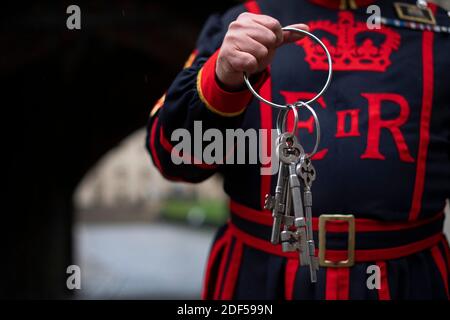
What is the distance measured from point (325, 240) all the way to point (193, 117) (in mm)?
340

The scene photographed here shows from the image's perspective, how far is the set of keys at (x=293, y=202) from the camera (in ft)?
3.29

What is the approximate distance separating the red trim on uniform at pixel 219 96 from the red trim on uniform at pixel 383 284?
0.41 m

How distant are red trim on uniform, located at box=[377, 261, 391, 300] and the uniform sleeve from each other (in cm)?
36

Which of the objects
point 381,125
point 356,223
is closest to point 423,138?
point 381,125

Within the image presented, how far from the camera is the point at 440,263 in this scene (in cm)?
137

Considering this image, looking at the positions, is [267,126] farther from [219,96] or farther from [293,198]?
[293,198]

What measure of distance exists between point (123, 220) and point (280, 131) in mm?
24279

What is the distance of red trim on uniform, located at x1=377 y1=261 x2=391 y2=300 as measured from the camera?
1.29m

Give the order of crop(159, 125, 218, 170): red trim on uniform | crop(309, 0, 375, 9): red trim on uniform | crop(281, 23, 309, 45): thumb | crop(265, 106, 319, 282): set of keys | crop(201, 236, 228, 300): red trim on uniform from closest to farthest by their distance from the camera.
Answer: crop(265, 106, 319, 282): set of keys
crop(281, 23, 309, 45): thumb
crop(159, 125, 218, 170): red trim on uniform
crop(309, 0, 375, 9): red trim on uniform
crop(201, 236, 228, 300): red trim on uniform

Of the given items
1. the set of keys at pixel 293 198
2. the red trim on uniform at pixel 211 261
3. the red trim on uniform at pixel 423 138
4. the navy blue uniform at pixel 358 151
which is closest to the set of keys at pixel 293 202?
the set of keys at pixel 293 198

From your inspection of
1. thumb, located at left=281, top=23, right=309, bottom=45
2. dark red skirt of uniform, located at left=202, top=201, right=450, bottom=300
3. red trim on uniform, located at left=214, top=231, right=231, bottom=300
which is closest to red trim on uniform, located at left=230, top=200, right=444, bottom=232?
dark red skirt of uniform, located at left=202, top=201, right=450, bottom=300

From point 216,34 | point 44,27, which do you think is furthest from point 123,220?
point 216,34

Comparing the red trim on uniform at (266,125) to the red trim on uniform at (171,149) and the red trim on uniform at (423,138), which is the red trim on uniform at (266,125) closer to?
the red trim on uniform at (171,149)

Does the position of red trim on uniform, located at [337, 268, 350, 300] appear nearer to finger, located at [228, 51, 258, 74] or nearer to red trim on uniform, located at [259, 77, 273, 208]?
red trim on uniform, located at [259, 77, 273, 208]
